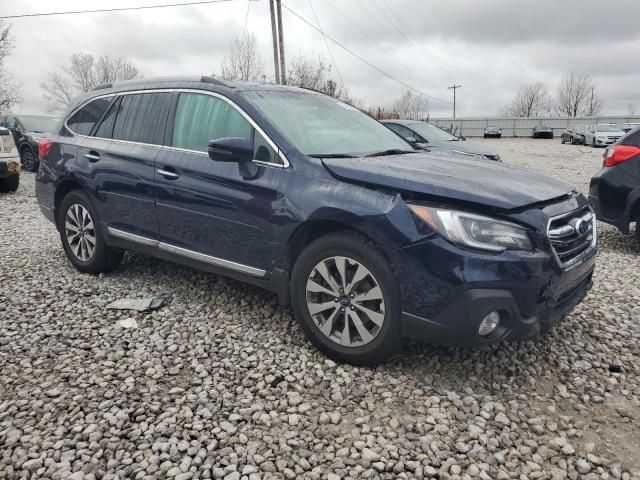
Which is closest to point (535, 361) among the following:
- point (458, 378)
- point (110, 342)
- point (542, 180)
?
point (458, 378)

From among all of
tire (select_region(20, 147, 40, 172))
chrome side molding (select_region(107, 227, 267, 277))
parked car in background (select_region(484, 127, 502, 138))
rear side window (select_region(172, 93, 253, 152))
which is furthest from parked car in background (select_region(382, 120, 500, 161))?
parked car in background (select_region(484, 127, 502, 138))

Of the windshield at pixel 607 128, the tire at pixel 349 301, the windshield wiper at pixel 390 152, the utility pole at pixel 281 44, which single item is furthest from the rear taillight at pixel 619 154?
the windshield at pixel 607 128

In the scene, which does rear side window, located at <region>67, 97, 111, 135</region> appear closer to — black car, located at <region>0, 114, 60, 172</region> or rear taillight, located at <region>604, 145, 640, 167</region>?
rear taillight, located at <region>604, 145, 640, 167</region>

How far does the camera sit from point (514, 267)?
2.71 metres

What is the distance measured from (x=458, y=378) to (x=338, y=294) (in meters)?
0.89

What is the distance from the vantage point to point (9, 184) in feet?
36.0

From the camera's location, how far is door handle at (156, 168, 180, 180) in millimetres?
3936

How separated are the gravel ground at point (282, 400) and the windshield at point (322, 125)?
1351mm

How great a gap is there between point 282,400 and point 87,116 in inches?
139

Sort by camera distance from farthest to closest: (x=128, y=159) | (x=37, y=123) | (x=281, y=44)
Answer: (x=281, y=44) → (x=37, y=123) → (x=128, y=159)

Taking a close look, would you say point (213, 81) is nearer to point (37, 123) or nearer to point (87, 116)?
point (87, 116)

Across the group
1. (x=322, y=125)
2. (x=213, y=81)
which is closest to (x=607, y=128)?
(x=322, y=125)

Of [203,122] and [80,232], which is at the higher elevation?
[203,122]

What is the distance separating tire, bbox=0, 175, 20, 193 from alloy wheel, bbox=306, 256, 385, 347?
1009 cm
